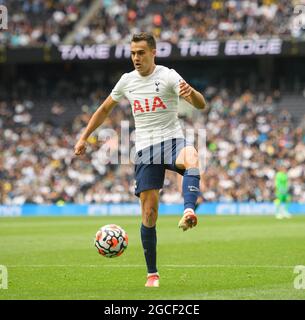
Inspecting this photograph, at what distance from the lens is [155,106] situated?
10039mm

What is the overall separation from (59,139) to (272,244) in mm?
23341

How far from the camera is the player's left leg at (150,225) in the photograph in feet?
32.7

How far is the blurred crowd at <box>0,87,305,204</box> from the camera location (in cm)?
3569

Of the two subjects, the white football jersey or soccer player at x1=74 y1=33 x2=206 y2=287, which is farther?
the white football jersey

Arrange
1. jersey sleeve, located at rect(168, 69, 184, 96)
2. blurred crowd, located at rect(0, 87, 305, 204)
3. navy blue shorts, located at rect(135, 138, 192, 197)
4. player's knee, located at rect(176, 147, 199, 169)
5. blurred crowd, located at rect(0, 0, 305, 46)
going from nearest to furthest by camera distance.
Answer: player's knee, located at rect(176, 147, 199, 169)
jersey sleeve, located at rect(168, 69, 184, 96)
navy blue shorts, located at rect(135, 138, 192, 197)
blurred crowd, located at rect(0, 87, 305, 204)
blurred crowd, located at rect(0, 0, 305, 46)

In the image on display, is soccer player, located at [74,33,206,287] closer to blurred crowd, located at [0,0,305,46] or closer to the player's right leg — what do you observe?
the player's right leg

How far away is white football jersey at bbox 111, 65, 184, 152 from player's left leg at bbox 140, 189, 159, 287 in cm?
59

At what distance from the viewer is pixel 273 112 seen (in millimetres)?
38969

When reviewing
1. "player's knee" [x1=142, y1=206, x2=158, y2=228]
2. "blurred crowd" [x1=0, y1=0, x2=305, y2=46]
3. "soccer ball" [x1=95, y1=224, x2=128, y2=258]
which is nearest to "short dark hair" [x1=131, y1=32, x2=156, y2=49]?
"player's knee" [x1=142, y1=206, x2=158, y2=228]

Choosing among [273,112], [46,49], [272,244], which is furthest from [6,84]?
[272,244]

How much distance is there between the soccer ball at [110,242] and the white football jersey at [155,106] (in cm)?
113

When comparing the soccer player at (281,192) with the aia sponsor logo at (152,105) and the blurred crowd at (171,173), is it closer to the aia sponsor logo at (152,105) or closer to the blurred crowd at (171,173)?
the blurred crowd at (171,173)

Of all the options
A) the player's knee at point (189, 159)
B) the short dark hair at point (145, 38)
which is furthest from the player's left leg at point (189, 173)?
the short dark hair at point (145, 38)
